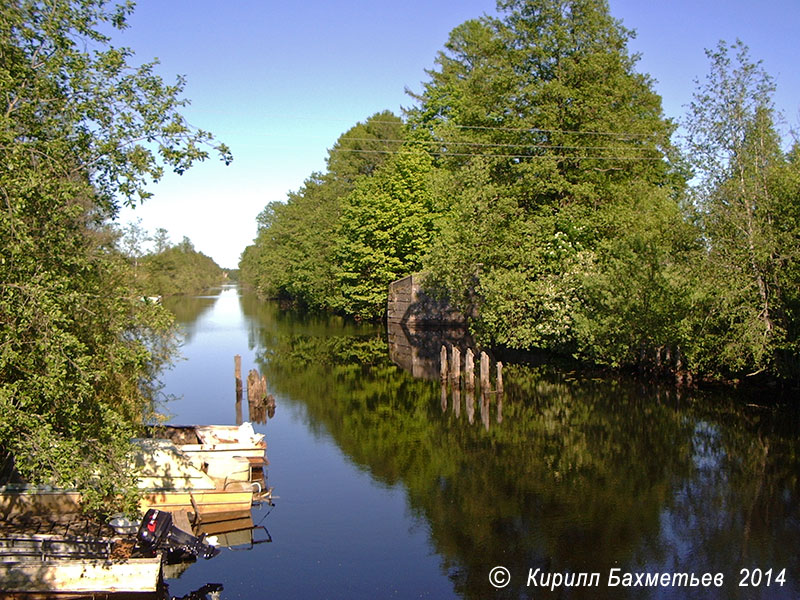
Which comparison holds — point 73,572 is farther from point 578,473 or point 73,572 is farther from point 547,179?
point 547,179

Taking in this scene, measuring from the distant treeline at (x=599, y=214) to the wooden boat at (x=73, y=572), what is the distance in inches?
752

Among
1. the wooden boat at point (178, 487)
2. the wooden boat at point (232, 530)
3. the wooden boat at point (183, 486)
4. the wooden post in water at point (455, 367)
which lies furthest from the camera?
the wooden post in water at point (455, 367)

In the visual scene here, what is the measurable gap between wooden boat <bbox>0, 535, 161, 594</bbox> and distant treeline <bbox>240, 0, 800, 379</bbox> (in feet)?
62.6

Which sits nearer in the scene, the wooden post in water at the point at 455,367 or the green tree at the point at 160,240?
the wooden post in water at the point at 455,367

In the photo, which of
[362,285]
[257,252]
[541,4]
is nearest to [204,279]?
[257,252]

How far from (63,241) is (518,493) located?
10.9 metres

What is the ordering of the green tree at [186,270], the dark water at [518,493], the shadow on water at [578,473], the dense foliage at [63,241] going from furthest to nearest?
1. the green tree at [186,270]
2. the shadow on water at [578,473]
3. the dark water at [518,493]
4. the dense foliage at [63,241]

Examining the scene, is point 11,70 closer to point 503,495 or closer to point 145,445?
point 145,445

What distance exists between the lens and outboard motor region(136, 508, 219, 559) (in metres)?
12.5

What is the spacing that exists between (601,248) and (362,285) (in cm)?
2323

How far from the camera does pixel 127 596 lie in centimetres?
1162

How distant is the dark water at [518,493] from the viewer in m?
12.5

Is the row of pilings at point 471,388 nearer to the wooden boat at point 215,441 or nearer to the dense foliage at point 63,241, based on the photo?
the wooden boat at point 215,441

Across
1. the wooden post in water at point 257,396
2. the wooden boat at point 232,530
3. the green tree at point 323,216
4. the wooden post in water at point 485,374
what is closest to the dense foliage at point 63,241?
the wooden boat at point 232,530
